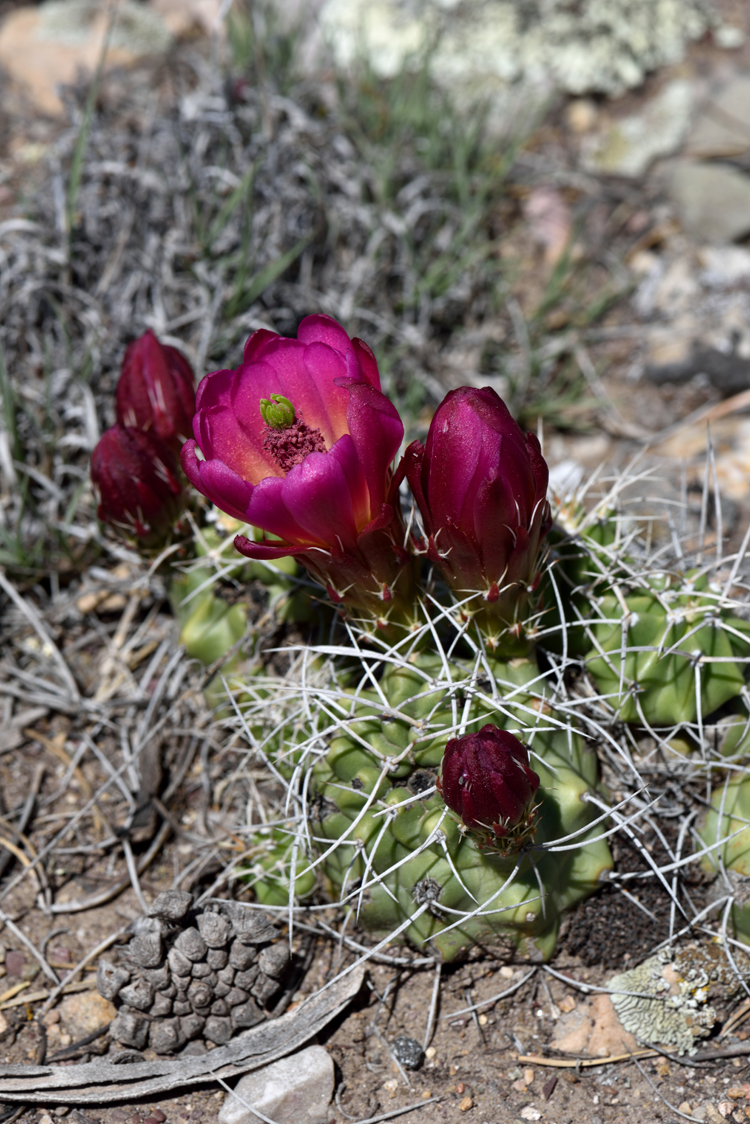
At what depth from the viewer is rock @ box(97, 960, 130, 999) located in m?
1.97

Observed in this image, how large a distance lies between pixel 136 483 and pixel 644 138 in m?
2.92

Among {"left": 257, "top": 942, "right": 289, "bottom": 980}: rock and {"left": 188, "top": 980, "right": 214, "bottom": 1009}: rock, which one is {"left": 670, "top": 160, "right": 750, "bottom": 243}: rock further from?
{"left": 188, "top": 980, "right": 214, "bottom": 1009}: rock

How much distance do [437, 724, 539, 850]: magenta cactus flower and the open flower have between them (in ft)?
1.08

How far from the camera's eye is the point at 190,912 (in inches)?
81.2

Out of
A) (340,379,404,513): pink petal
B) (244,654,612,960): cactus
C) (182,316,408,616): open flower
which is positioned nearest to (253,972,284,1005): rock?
(244,654,612,960): cactus

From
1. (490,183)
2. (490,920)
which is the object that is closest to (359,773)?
(490,920)

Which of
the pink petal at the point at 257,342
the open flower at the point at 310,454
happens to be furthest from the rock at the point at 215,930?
the pink petal at the point at 257,342

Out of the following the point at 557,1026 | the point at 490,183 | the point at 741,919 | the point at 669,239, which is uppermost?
the point at 490,183

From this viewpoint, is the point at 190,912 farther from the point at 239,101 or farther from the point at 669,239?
the point at 669,239

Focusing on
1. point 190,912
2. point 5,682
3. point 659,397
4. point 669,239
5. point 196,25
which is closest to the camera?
point 190,912

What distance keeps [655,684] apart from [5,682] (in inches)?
67.7

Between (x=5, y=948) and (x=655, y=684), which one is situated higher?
(x=655, y=684)

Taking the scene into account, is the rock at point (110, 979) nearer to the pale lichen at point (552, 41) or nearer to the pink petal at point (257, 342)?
the pink petal at point (257, 342)

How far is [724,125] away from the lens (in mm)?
3787
